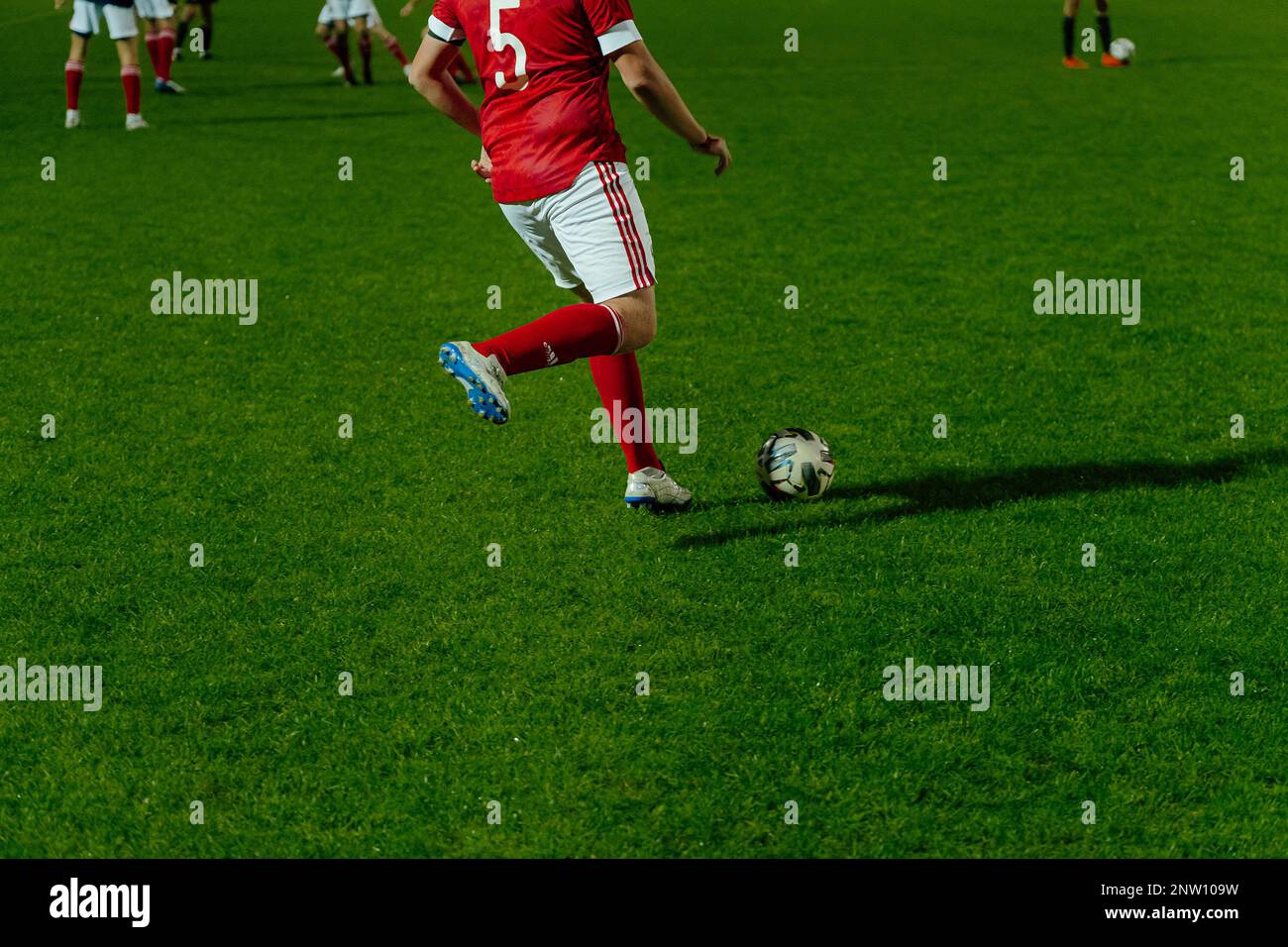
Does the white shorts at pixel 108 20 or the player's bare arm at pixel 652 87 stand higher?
the white shorts at pixel 108 20

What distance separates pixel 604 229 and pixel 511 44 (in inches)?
26.7

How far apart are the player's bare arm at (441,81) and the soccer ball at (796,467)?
5.12 feet

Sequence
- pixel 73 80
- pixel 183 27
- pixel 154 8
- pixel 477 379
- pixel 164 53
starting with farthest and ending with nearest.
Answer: pixel 183 27, pixel 164 53, pixel 154 8, pixel 73 80, pixel 477 379

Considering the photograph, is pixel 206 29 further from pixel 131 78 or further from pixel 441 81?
pixel 441 81

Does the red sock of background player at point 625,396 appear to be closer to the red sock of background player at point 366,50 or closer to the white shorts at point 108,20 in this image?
the white shorts at point 108,20

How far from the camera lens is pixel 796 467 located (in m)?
5.29

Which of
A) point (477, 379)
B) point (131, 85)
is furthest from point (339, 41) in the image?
point (477, 379)

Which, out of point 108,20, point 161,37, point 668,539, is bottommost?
point 668,539

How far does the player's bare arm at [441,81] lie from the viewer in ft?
16.3

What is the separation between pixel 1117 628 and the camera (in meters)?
4.34

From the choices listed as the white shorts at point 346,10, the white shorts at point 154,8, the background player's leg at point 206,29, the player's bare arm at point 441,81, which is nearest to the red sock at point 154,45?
the white shorts at point 154,8

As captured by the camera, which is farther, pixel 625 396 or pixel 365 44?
pixel 365 44

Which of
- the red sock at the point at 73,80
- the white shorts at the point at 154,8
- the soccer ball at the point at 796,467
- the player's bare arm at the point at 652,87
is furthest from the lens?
the white shorts at the point at 154,8
